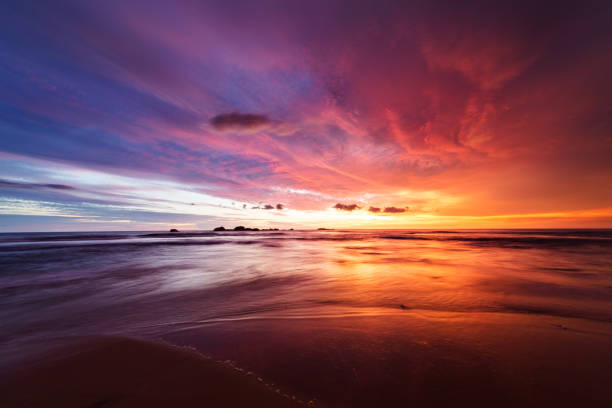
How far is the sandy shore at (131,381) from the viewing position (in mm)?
2201

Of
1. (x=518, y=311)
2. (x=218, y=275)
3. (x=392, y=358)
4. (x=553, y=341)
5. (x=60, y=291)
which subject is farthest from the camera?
(x=218, y=275)

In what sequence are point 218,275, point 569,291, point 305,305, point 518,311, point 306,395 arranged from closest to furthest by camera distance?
1. point 306,395
2. point 518,311
3. point 305,305
4. point 569,291
5. point 218,275

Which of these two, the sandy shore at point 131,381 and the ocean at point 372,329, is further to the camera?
the ocean at point 372,329

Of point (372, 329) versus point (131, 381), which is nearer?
point (131, 381)

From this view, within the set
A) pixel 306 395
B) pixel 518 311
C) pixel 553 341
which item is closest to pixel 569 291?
pixel 518 311

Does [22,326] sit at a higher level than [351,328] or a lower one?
lower

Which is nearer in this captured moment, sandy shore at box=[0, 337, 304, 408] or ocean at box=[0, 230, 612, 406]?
sandy shore at box=[0, 337, 304, 408]

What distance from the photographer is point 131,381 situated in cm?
252

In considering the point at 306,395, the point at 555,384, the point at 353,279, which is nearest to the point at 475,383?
the point at 555,384

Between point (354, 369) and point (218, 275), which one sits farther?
point (218, 275)

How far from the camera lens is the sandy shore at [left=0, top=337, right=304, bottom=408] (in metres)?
2.20

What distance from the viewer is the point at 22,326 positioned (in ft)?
14.1

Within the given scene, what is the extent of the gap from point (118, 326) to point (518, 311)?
763 centimetres

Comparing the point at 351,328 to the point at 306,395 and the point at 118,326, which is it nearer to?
the point at 306,395
